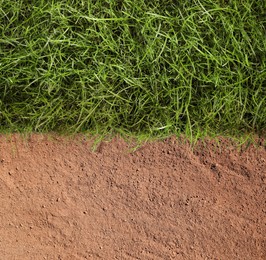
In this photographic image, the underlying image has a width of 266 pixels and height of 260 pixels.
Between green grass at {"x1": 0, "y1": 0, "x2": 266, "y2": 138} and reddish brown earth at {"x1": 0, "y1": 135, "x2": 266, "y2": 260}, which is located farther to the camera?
reddish brown earth at {"x1": 0, "y1": 135, "x2": 266, "y2": 260}

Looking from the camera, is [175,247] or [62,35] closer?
[62,35]

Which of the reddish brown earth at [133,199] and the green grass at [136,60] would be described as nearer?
the green grass at [136,60]

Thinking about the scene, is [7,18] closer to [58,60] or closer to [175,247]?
[58,60]

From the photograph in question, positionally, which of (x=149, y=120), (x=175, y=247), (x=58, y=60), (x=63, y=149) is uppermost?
(x=58, y=60)

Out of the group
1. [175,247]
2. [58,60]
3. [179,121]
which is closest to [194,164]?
[179,121]

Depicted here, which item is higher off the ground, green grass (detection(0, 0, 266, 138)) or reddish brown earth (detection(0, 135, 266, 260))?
green grass (detection(0, 0, 266, 138))
